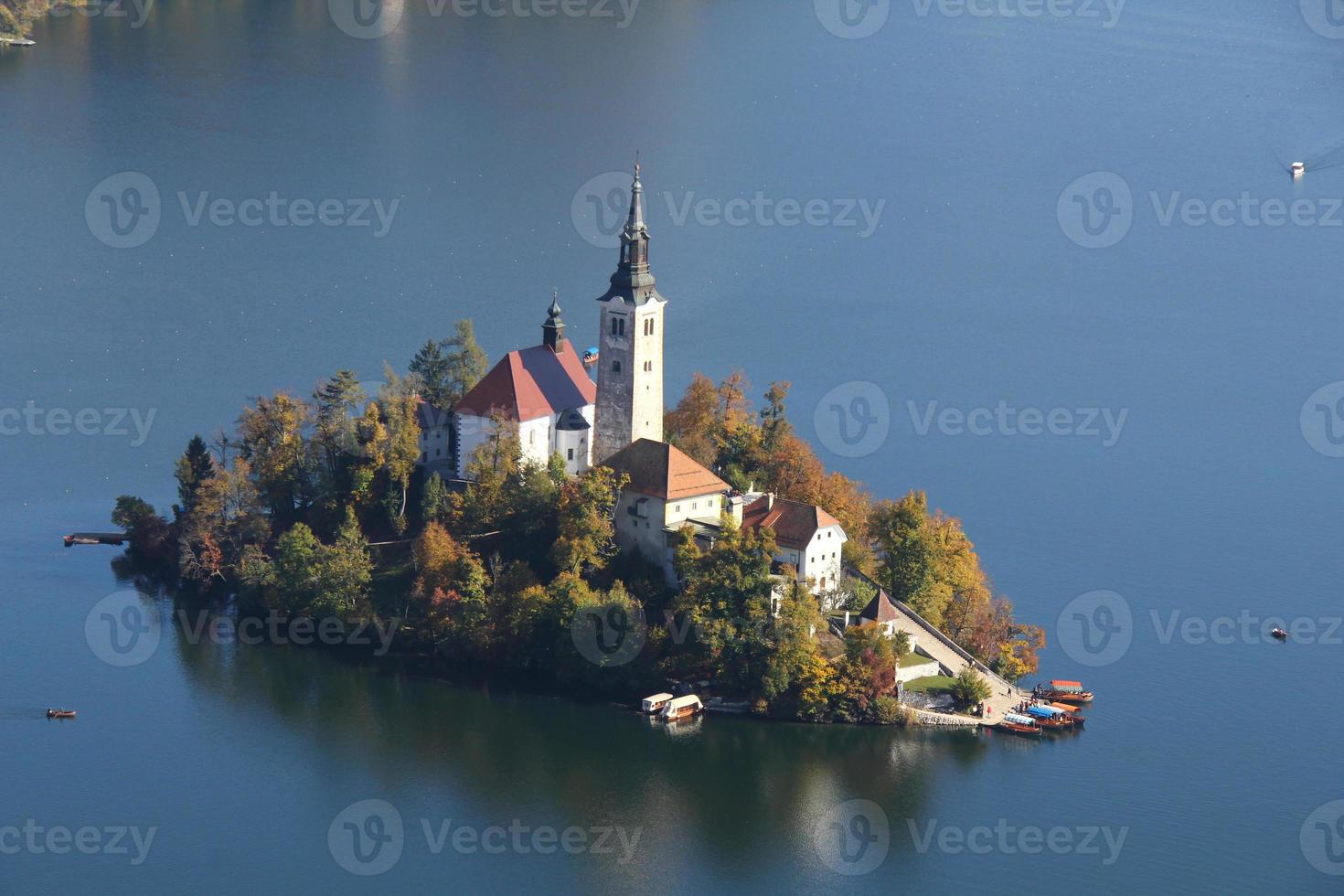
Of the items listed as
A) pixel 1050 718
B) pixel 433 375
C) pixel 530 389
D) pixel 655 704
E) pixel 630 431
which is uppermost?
pixel 433 375

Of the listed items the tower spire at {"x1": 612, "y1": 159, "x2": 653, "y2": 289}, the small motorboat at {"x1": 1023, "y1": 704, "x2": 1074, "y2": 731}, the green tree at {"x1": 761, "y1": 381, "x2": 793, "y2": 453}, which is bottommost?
the small motorboat at {"x1": 1023, "y1": 704, "x2": 1074, "y2": 731}

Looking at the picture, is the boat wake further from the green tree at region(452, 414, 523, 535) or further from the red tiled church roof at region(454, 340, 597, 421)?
the green tree at region(452, 414, 523, 535)

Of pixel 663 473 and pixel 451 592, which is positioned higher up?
pixel 663 473

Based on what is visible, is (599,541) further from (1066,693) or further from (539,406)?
(1066,693)

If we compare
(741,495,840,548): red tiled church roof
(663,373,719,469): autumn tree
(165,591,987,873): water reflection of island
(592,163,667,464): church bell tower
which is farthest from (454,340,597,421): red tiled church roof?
(165,591,987,873): water reflection of island

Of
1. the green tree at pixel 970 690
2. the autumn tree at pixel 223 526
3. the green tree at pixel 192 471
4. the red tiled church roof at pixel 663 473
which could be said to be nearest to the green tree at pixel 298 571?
A: the autumn tree at pixel 223 526

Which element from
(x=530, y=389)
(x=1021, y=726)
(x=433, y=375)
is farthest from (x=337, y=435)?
(x=1021, y=726)

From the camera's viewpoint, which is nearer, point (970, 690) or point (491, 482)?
point (970, 690)
